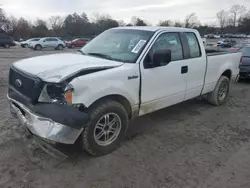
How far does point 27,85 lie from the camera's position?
3189 mm

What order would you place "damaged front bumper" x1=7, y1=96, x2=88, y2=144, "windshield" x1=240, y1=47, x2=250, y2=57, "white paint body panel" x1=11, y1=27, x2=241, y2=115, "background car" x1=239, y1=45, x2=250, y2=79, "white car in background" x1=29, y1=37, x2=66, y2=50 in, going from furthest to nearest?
1. "white car in background" x1=29, y1=37, x2=66, y2=50
2. "windshield" x1=240, y1=47, x2=250, y2=57
3. "background car" x1=239, y1=45, x2=250, y2=79
4. "white paint body panel" x1=11, y1=27, x2=241, y2=115
5. "damaged front bumper" x1=7, y1=96, x2=88, y2=144

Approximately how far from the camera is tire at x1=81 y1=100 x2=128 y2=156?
3.22 m

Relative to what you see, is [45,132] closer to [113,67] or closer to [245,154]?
[113,67]

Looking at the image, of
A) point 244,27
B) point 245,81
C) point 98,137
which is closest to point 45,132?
point 98,137

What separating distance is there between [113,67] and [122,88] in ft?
1.08

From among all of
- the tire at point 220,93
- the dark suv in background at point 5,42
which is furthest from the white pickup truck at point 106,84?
the dark suv in background at point 5,42

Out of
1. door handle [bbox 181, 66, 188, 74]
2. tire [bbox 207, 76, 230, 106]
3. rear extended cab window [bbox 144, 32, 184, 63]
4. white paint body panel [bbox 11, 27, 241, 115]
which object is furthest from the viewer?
tire [bbox 207, 76, 230, 106]

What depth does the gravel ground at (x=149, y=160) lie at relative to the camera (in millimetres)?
2961

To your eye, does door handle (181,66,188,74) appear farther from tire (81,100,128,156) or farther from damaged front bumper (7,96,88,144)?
damaged front bumper (7,96,88,144)

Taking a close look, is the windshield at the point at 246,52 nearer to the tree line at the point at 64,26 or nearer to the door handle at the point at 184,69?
the door handle at the point at 184,69

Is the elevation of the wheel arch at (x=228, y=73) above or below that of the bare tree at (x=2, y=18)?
below

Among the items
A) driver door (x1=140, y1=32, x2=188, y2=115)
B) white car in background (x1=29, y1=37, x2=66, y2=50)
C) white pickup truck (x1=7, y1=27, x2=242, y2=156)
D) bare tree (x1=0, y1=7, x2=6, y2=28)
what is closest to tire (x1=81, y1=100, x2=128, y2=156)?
white pickup truck (x1=7, y1=27, x2=242, y2=156)

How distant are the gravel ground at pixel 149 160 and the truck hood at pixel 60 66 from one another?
3.94 feet

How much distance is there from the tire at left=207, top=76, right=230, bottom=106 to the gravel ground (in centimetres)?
113
